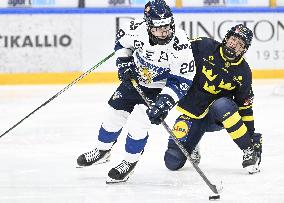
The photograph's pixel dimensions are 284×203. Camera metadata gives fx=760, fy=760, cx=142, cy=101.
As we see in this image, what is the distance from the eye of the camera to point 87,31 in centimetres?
854

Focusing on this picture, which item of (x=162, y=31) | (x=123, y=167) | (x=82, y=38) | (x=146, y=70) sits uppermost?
(x=162, y=31)

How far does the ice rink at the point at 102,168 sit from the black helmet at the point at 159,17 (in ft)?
2.16

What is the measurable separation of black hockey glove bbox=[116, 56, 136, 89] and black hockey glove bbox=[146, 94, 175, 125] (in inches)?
11.4

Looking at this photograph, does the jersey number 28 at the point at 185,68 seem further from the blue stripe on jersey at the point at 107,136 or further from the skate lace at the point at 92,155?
the skate lace at the point at 92,155

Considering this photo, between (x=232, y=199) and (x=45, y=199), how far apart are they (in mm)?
768

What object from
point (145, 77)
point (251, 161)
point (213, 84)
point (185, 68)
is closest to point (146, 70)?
point (145, 77)

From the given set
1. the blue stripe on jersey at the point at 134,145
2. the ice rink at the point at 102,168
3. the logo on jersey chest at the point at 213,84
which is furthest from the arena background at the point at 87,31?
the blue stripe on jersey at the point at 134,145

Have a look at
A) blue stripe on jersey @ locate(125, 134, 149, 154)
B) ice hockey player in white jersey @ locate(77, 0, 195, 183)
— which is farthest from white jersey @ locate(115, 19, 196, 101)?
blue stripe on jersey @ locate(125, 134, 149, 154)

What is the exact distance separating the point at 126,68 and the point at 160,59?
0.20m

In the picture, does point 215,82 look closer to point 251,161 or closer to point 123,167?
point 251,161

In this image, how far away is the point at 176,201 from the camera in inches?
121

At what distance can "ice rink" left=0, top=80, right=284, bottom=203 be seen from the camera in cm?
320

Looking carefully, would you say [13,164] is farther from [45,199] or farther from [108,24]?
[108,24]

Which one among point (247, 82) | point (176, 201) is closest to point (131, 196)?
point (176, 201)
